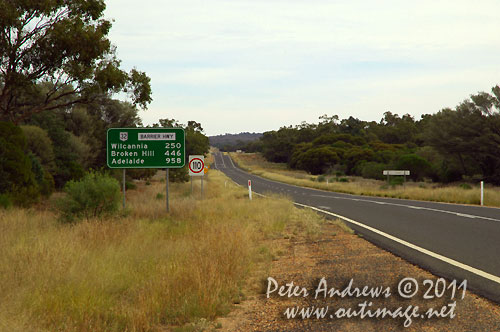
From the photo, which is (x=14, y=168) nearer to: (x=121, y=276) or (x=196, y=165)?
(x=196, y=165)

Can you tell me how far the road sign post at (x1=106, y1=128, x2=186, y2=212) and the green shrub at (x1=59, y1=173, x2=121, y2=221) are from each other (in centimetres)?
139

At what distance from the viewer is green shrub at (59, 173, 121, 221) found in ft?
40.2

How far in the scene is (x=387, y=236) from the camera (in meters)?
10.2

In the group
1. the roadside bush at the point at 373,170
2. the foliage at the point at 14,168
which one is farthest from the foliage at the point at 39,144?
the roadside bush at the point at 373,170

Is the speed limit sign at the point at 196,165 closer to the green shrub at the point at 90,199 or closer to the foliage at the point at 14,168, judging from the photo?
the foliage at the point at 14,168

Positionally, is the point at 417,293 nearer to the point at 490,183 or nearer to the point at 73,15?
the point at 73,15

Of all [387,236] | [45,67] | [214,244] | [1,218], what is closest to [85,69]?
[45,67]

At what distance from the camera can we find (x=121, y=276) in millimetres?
6320

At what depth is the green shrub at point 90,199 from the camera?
12242 mm

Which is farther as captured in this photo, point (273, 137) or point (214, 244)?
point (273, 137)

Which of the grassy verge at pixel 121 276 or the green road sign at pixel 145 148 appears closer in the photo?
the grassy verge at pixel 121 276

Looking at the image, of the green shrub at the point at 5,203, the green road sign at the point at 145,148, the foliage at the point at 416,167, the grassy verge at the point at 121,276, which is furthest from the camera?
the foliage at the point at 416,167

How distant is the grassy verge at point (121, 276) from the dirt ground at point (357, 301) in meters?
0.46

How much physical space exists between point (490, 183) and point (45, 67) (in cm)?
4274
